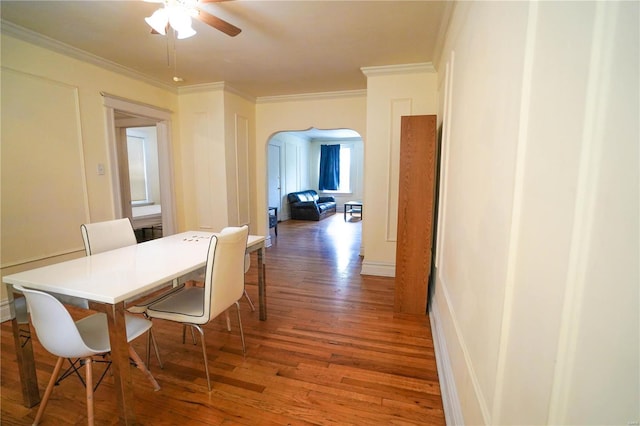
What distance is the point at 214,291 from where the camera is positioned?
1702mm

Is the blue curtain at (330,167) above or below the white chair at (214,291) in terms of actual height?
above

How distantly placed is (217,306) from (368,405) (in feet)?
3.49

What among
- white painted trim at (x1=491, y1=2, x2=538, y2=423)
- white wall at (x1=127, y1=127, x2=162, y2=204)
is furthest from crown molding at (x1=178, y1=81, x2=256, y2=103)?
white painted trim at (x1=491, y1=2, x2=538, y2=423)

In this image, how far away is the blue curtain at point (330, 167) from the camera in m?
10.1

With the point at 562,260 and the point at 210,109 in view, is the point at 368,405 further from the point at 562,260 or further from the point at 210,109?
the point at 210,109

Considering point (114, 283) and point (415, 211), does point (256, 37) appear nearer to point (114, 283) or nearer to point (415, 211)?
point (415, 211)

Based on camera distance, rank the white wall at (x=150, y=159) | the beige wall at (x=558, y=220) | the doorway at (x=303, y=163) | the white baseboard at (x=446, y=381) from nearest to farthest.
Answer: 1. the beige wall at (x=558, y=220)
2. the white baseboard at (x=446, y=381)
3. the white wall at (x=150, y=159)
4. the doorway at (x=303, y=163)

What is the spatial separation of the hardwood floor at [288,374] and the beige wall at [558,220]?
691 millimetres

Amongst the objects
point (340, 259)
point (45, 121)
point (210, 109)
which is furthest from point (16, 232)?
point (340, 259)

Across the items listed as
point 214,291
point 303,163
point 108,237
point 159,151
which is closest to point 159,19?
point 108,237

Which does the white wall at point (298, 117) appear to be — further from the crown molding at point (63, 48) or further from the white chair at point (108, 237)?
the white chair at point (108, 237)

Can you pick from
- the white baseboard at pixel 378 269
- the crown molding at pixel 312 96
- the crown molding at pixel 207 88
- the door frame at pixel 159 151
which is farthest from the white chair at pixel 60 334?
the crown molding at pixel 312 96

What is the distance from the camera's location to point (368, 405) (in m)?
1.65

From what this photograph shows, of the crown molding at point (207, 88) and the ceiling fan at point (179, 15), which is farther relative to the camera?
the crown molding at point (207, 88)
